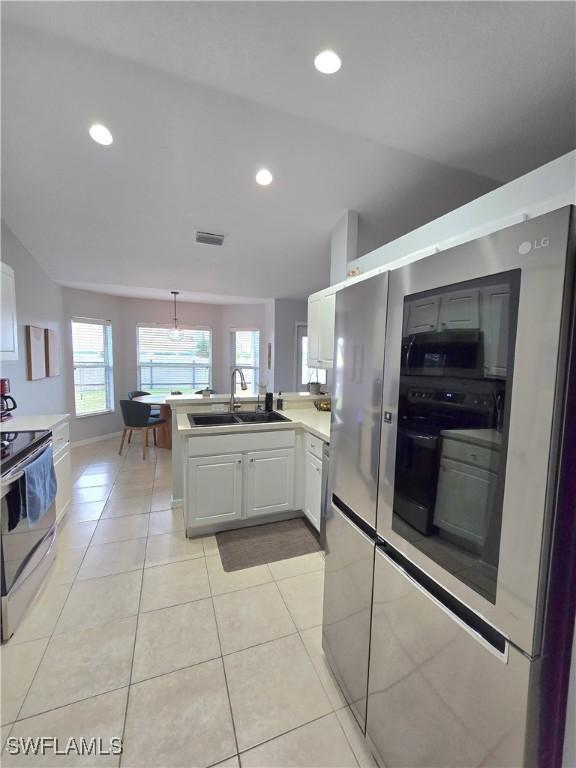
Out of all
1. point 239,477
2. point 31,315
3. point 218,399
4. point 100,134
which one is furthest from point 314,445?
point 31,315

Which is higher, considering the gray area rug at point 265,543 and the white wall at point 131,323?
the white wall at point 131,323

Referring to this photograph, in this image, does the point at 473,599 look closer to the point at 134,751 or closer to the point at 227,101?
the point at 134,751

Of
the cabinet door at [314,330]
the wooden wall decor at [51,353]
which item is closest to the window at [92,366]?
the wooden wall decor at [51,353]

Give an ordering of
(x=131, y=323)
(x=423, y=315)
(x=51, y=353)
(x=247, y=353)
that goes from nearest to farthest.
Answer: (x=423, y=315) → (x=51, y=353) → (x=131, y=323) → (x=247, y=353)

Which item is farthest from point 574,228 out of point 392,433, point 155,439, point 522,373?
point 155,439

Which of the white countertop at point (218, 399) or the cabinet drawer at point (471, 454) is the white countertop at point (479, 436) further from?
the white countertop at point (218, 399)

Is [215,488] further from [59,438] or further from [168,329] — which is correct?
[168,329]

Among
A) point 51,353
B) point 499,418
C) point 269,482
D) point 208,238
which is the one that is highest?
point 208,238

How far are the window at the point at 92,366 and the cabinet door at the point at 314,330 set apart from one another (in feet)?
14.2

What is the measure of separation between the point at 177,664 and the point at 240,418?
75.9 inches

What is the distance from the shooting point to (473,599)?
79 centimetres

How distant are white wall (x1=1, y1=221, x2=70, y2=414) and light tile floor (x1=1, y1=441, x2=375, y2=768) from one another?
185cm

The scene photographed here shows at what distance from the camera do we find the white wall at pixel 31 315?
319 cm

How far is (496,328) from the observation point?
2.46 feet
